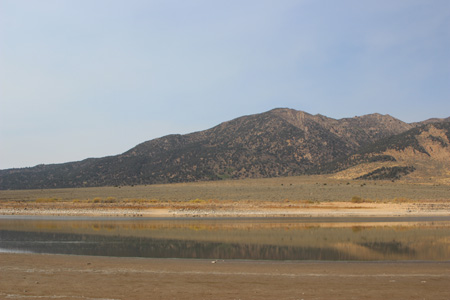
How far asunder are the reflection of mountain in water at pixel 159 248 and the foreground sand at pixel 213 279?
1797mm

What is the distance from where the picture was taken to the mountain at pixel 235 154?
133125mm

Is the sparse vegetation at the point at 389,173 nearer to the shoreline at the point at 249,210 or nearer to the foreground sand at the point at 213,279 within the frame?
the shoreline at the point at 249,210

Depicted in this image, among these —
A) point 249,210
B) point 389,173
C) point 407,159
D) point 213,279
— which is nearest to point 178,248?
point 213,279

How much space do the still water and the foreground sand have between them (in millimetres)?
2252

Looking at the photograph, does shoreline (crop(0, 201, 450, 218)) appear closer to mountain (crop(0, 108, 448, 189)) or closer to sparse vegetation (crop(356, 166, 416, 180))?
sparse vegetation (crop(356, 166, 416, 180))

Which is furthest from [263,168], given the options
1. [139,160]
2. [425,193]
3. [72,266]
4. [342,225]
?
[72,266]

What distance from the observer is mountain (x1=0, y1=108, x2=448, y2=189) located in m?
133

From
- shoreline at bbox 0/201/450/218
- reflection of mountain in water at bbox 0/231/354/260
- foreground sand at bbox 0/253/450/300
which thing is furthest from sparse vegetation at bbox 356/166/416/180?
foreground sand at bbox 0/253/450/300

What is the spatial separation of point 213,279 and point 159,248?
322 inches

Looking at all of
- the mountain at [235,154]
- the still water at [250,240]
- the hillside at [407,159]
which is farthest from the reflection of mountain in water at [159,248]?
the mountain at [235,154]

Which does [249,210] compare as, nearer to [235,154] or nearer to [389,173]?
[389,173]

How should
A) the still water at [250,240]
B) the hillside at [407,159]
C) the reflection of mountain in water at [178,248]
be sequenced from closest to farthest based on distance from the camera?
the reflection of mountain in water at [178,248] → the still water at [250,240] → the hillside at [407,159]

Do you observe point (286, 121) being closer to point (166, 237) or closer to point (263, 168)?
point (263, 168)

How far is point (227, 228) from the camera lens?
29.3m
